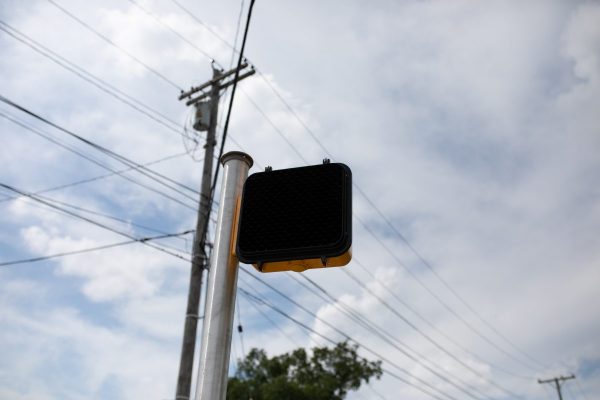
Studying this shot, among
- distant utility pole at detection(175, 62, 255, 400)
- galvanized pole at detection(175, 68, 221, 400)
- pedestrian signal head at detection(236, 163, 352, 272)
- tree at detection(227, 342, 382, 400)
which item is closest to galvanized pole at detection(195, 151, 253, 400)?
pedestrian signal head at detection(236, 163, 352, 272)

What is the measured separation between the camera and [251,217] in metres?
2.14

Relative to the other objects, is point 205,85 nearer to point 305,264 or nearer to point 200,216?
point 200,216

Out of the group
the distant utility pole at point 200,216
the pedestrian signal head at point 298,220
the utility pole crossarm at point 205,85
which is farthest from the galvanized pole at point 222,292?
the utility pole crossarm at point 205,85

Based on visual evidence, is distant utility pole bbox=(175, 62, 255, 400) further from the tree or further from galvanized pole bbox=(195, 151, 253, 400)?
the tree

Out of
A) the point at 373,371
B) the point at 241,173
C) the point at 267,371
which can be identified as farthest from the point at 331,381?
the point at 241,173

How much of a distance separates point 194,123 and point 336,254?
39.2ft

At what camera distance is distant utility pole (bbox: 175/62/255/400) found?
9.56 m

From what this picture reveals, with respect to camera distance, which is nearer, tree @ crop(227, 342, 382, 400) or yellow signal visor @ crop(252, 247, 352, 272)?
yellow signal visor @ crop(252, 247, 352, 272)

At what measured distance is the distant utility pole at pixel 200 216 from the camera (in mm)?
9562

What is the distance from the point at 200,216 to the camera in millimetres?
11391

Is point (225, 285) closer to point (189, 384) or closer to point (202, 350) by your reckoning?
point (202, 350)

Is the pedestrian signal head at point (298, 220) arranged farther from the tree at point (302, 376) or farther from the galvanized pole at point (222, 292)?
the tree at point (302, 376)

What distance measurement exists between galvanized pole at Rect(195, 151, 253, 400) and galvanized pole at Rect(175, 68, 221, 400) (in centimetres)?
818

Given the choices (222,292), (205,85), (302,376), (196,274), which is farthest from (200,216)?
(302,376)
